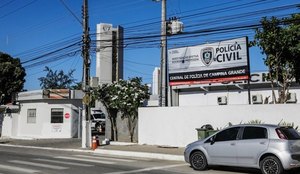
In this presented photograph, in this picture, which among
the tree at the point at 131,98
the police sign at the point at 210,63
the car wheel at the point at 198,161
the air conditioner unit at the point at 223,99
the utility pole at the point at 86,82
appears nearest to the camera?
the car wheel at the point at 198,161

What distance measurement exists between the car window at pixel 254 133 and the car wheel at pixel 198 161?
5.48 ft

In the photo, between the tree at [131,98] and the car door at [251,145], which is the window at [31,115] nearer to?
the tree at [131,98]

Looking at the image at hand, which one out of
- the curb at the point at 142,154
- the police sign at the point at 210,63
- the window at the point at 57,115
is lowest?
the curb at the point at 142,154

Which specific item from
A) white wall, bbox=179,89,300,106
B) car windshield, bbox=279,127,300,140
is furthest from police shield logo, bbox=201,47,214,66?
car windshield, bbox=279,127,300,140

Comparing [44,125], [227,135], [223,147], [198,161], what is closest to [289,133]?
[227,135]

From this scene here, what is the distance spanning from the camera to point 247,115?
20734mm

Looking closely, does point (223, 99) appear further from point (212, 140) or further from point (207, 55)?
point (212, 140)

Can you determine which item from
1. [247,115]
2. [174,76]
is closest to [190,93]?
[174,76]

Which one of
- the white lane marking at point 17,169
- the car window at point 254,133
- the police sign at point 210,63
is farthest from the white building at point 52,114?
the car window at point 254,133

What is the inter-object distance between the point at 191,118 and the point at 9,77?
25.9m

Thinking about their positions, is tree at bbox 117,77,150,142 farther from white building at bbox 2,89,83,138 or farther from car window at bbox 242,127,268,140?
car window at bbox 242,127,268,140

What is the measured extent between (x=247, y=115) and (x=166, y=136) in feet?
16.4

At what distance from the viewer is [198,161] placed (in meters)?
14.8

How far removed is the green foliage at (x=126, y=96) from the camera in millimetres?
25891
